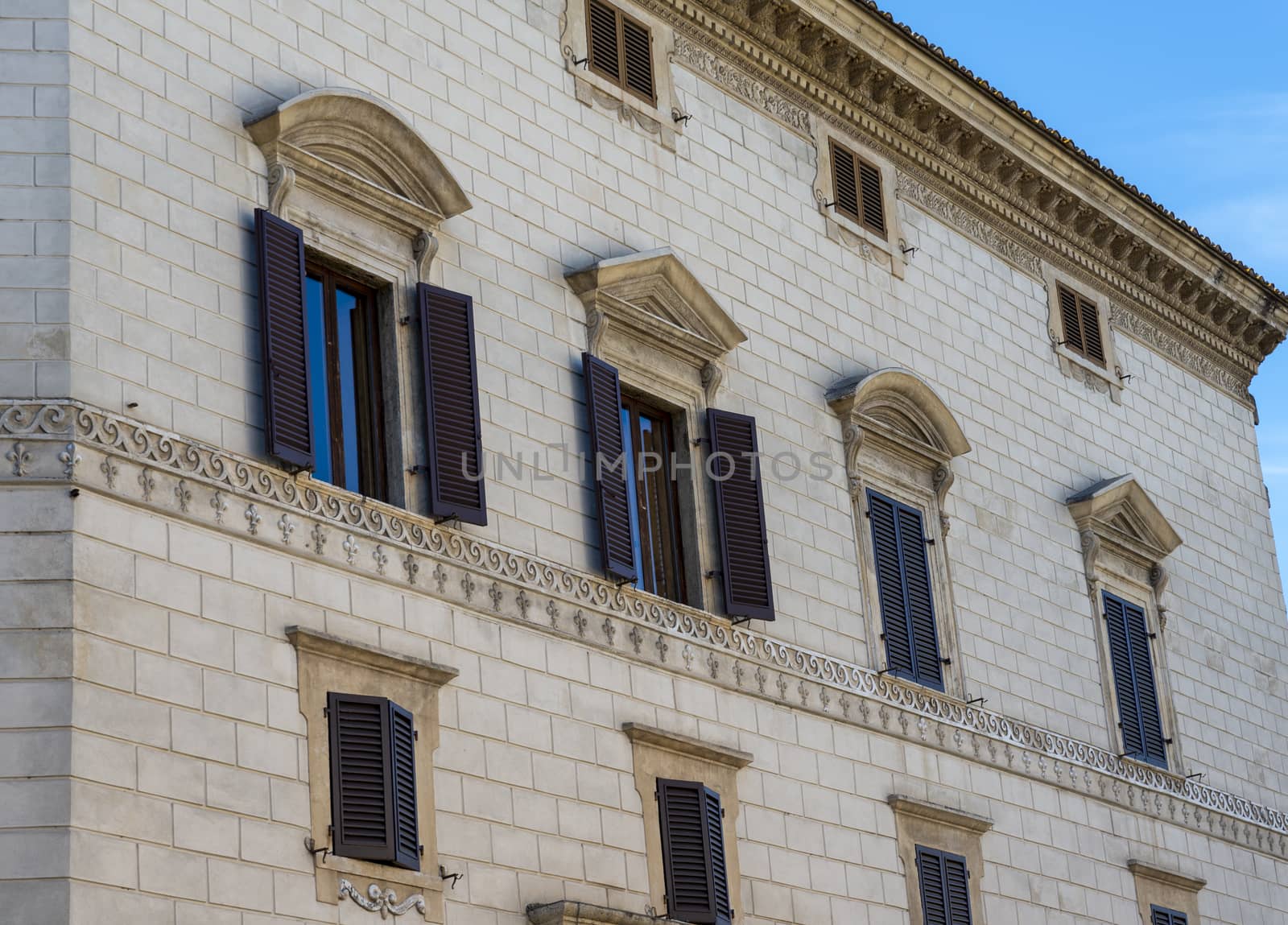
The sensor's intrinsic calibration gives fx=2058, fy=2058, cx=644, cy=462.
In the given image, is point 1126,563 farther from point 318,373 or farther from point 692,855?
point 318,373

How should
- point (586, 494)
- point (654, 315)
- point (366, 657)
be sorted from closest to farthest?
1. point (366, 657)
2. point (586, 494)
3. point (654, 315)

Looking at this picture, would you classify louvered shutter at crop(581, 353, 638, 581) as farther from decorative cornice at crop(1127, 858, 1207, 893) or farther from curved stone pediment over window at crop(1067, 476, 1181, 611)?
decorative cornice at crop(1127, 858, 1207, 893)

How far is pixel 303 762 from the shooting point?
1252 cm

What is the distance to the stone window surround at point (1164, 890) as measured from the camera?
20.3 meters

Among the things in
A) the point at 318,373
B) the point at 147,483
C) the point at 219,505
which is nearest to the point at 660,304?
the point at 318,373

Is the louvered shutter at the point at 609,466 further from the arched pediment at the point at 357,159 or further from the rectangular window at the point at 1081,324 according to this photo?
the rectangular window at the point at 1081,324

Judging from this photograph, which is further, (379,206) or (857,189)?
(857,189)

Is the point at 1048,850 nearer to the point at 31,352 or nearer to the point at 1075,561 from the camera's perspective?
the point at 1075,561

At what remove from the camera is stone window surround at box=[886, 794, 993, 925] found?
56.9 feet

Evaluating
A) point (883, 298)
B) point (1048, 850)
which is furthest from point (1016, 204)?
point (1048, 850)

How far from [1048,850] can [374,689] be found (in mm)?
8453

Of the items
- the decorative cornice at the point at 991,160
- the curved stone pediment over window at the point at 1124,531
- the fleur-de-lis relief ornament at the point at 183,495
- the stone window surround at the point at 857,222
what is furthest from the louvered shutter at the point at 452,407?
the curved stone pediment over window at the point at 1124,531

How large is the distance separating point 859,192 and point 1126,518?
4935 mm

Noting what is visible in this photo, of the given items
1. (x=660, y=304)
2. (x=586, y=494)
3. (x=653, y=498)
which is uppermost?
(x=660, y=304)
